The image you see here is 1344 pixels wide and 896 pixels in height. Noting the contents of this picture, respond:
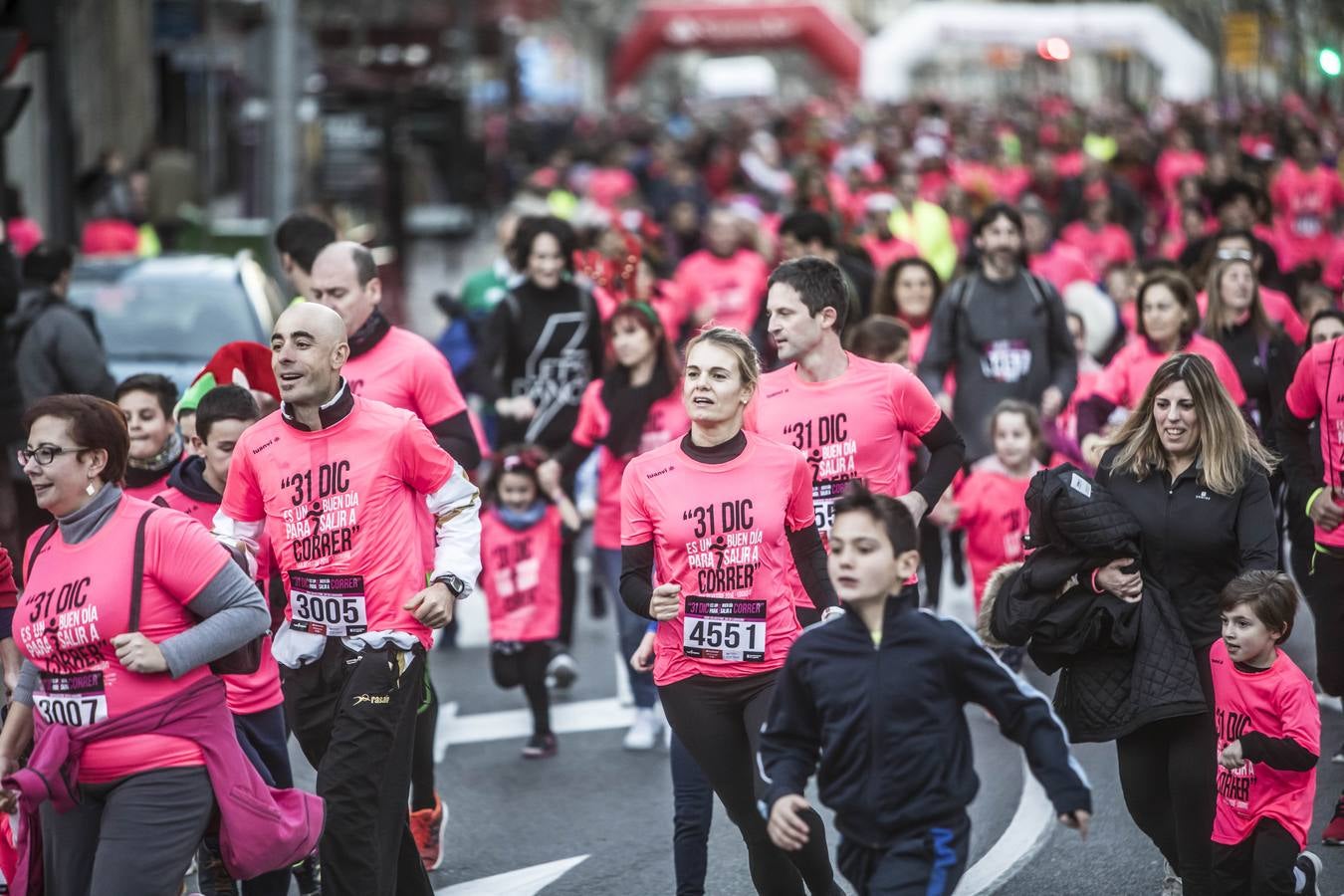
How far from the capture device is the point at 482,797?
8281 mm

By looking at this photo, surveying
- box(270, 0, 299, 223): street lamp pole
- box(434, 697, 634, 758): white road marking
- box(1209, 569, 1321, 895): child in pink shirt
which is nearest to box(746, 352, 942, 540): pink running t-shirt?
box(1209, 569, 1321, 895): child in pink shirt

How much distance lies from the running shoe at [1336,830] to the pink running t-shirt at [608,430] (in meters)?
3.37

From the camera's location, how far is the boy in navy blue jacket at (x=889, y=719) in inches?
197

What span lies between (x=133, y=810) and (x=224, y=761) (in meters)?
0.28

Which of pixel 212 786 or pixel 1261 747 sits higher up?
pixel 212 786

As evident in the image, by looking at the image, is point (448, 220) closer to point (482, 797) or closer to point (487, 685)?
point (487, 685)

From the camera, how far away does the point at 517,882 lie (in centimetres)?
709

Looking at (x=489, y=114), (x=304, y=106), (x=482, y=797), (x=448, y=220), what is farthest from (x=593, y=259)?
(x=489, y=114)

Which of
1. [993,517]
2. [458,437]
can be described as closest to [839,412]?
[458,437]

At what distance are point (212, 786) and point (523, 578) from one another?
4050mm

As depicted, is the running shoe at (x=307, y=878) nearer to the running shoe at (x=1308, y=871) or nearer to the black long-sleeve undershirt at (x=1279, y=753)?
the black long-sleeve undershirt at (x=1279, y=753)

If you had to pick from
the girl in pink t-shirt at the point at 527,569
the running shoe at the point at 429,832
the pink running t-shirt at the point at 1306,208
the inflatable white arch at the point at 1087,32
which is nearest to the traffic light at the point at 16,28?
the girl in pink t-shirt at the point at 527,569

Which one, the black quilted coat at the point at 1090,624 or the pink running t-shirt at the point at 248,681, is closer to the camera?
the black quilted coat at the point at 1090,624

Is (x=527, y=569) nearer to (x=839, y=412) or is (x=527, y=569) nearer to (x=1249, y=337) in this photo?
(x=839, y=412)
